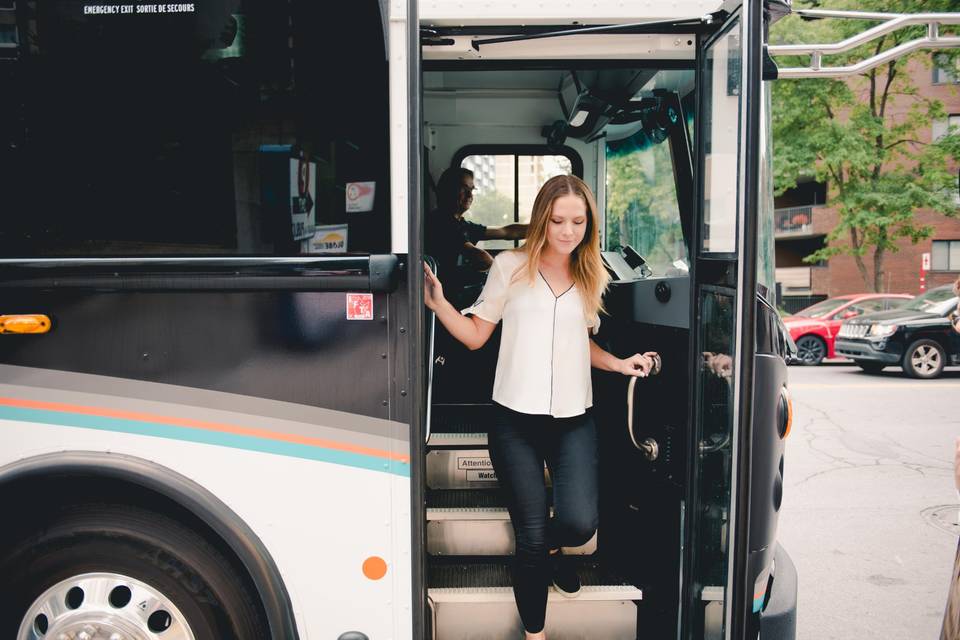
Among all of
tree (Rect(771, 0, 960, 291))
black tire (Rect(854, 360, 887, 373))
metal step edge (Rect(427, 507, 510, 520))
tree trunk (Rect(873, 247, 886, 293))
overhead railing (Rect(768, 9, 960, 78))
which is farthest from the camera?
tree trunk (Rect(873, 247, 886, 293))

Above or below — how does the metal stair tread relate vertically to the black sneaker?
below

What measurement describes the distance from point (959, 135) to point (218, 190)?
17950 mm

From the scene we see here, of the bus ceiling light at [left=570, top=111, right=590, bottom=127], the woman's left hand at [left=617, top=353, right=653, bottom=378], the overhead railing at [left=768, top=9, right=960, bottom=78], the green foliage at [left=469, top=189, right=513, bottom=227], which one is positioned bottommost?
the woman's left hand at [left=617, top=353, right=653, bottom=378]

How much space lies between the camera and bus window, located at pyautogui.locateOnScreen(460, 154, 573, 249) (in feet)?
16.9

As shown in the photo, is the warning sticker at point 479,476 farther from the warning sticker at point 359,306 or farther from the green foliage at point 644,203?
the warning sticker at point 359,306

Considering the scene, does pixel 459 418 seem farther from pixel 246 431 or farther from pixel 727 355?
pixel 727 355

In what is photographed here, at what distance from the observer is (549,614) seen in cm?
286

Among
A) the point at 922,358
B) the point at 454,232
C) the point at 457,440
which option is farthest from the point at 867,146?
the point at 457,440

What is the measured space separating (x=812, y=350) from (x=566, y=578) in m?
13.2

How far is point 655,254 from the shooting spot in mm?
3930

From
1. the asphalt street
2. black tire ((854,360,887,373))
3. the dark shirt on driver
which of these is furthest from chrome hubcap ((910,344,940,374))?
the dark shirt on driver

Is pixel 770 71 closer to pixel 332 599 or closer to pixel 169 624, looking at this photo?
pixel 332 599

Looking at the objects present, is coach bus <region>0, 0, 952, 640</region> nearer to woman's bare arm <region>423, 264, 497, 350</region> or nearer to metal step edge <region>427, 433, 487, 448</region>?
woman's bare arm <region>423, 264, 497, 350</region>

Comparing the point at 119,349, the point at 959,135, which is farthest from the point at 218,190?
the point at 959,135
